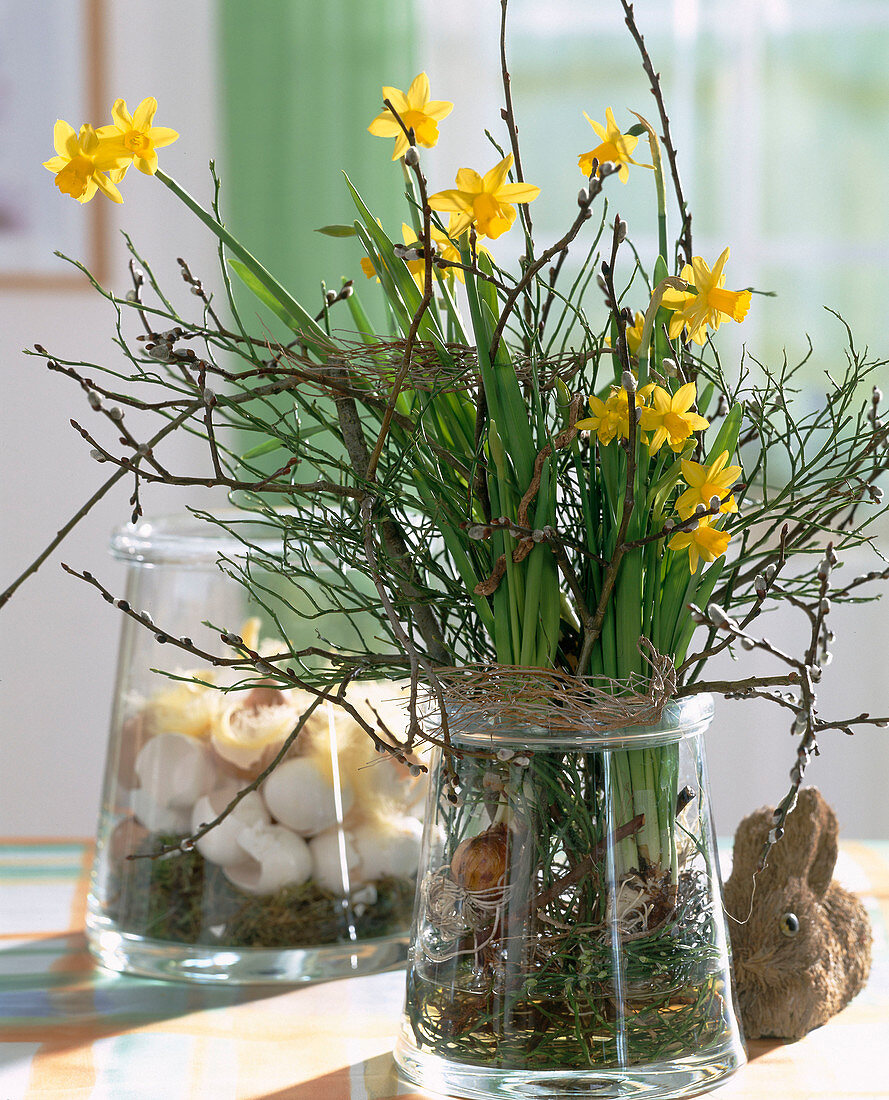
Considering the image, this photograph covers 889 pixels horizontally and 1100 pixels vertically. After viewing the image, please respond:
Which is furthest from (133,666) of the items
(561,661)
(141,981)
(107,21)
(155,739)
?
(107,21)

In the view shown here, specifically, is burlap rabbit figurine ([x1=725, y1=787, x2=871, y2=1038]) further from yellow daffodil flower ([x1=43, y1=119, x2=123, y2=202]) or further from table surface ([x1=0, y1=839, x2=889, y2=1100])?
yellow daffodil flower ([x1=43, y1=119, x2=123, y2=202])

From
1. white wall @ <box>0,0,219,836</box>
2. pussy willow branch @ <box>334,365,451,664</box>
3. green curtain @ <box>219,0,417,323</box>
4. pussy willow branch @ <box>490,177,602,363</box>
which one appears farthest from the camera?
white wall @ <box>0,0,219,836</box>

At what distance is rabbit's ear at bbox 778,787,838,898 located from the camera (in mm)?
614

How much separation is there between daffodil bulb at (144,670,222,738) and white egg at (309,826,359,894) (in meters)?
0.08

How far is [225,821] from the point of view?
0.61m

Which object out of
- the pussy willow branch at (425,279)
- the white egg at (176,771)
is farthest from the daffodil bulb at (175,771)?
the pussy willow branch at (425,279)

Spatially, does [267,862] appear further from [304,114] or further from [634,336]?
[304,114]

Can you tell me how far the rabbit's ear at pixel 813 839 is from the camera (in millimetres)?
614

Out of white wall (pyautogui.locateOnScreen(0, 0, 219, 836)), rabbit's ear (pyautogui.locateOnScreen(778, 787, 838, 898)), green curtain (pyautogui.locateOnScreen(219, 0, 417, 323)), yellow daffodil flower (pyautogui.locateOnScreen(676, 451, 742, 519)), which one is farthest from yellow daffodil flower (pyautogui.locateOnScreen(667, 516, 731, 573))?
white wall (pyautogui.locateOnScreen(0, 0, 219, 836))

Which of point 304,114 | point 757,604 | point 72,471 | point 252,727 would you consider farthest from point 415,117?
point 72,471

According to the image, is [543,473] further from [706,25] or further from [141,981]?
[706,25]

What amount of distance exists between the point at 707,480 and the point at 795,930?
0.27 metres

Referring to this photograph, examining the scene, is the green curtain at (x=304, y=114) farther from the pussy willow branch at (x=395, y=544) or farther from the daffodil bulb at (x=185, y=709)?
the pussy willow branch at (x=395, y=544)

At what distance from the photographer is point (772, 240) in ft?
7.40
